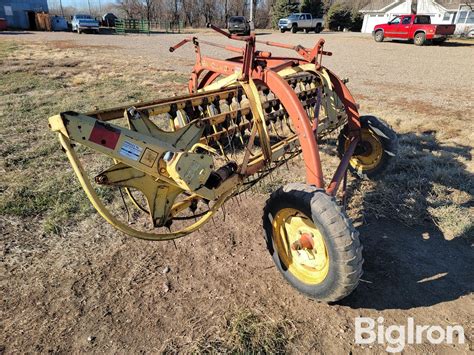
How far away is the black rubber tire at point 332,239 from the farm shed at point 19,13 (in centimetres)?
5080

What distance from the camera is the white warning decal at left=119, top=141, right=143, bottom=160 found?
240 cm

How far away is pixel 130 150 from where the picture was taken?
2.42 metres

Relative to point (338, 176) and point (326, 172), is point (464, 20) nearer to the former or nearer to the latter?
point (326, 172)

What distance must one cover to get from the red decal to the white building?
1577 inches

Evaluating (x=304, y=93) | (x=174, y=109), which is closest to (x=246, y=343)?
(x=174, y=109)

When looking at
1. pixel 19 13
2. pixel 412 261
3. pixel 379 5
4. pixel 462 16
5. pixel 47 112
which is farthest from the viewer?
pixel 379 5

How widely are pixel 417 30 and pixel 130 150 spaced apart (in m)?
28.5

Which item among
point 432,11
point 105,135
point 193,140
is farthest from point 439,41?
point 105,135

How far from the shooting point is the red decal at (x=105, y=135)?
2.31 m

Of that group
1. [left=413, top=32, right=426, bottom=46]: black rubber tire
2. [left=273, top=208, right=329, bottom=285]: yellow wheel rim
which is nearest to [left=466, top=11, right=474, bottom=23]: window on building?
[left=413, top=32, right=426, bottom=46]: black rubber tire

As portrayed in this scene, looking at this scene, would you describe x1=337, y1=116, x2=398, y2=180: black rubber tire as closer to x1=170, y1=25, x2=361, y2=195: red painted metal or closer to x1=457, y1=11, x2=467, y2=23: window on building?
x1=170, y1=25, x2=361, y2=195: red painted metal

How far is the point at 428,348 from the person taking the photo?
2586 mm

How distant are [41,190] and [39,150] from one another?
4.84 feet

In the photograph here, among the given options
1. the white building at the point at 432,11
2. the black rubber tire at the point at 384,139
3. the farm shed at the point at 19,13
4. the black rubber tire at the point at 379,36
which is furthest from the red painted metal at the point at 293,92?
the farm shed at the point at 19,13
